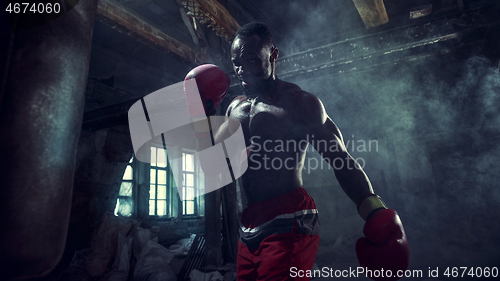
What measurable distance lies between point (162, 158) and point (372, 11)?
20.2 feet

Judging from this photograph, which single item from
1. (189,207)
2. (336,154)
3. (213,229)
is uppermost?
(336,154)

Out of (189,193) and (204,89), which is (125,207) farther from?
(204,89)

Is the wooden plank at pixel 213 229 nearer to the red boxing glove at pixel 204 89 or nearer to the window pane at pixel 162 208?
the red boxing glove at pixel 204 89

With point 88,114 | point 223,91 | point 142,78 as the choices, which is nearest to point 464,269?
point 223,91

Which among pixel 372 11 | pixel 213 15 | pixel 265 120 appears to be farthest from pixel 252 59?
pixel 372 11

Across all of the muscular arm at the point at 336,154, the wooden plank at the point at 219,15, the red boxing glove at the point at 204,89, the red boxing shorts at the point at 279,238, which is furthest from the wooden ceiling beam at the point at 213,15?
the red boxing shorts at the point at 279,238

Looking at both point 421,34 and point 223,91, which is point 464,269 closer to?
point 421,34

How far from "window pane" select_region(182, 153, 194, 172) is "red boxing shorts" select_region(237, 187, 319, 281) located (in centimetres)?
682

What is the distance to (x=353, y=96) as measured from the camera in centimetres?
671

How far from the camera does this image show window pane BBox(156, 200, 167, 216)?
22.9ft

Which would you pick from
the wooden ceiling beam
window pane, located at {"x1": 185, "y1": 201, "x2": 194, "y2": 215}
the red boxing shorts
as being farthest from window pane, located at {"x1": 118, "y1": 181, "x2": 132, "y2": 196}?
the red boxing shorts

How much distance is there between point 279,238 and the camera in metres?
1.41

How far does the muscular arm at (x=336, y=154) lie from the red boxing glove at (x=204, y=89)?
0.62m

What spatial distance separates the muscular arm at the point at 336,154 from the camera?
1.36 metres
